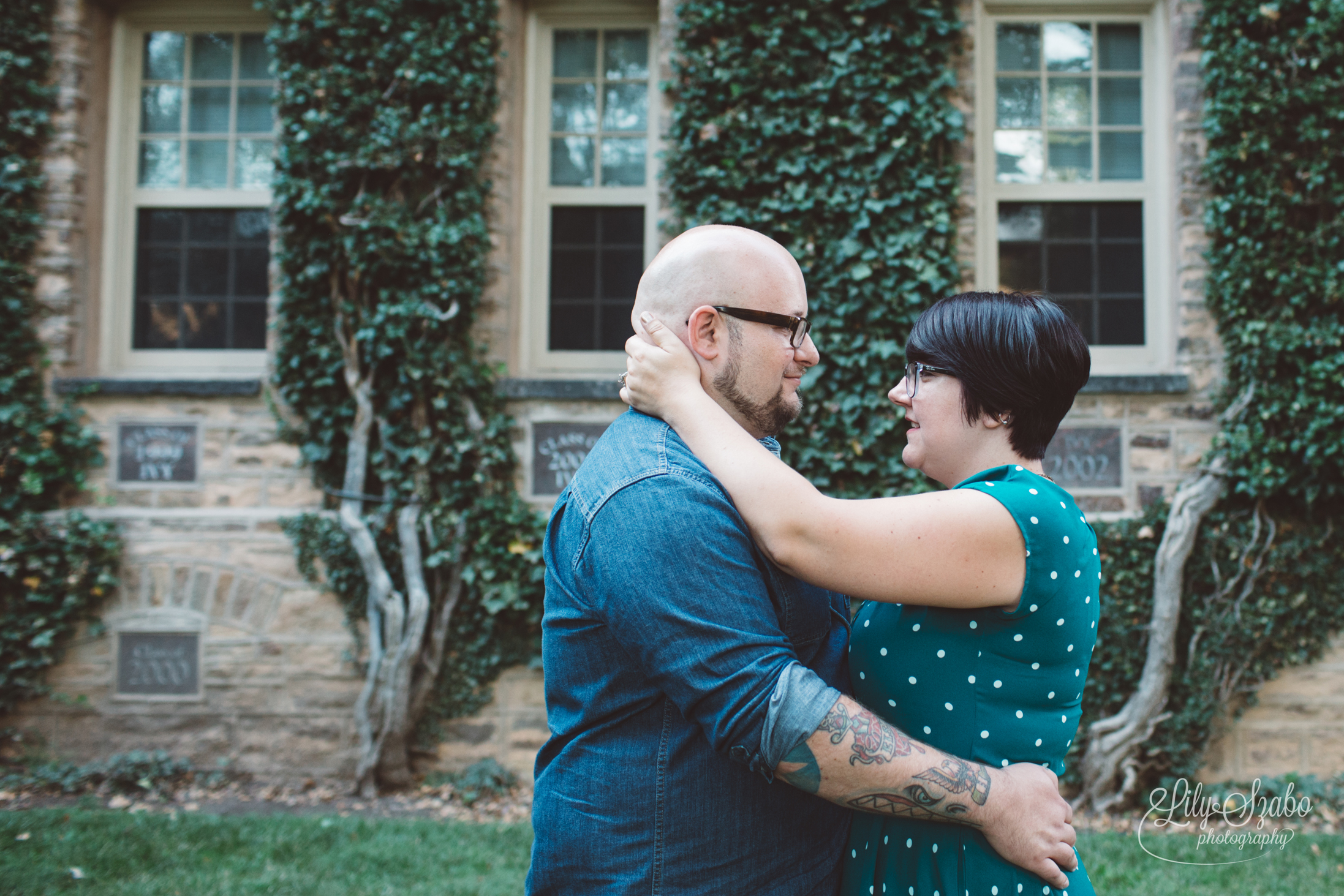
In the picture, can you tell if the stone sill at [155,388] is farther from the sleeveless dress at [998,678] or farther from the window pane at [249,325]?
the sleeveless dress at [998,678]

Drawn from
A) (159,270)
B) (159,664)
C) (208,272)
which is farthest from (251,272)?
(159,664)

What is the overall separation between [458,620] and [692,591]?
4.27m

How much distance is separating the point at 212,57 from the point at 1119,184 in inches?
238

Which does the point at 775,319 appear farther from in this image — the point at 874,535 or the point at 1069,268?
the point at 1069,268

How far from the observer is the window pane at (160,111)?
607cm

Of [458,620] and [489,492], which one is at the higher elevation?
[489,492]

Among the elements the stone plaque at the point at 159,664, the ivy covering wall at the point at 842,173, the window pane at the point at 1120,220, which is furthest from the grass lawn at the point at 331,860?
the window pane at the point at 1120,220

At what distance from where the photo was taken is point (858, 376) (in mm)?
5246

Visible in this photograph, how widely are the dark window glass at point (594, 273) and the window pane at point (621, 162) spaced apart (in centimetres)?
19

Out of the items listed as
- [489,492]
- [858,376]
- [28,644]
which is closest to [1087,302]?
[858,376]

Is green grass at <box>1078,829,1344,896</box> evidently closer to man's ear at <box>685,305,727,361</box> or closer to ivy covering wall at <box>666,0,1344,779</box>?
ivy covering wall at <box>666,0,1344,779</box>

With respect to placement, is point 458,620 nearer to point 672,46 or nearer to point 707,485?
point 672,46

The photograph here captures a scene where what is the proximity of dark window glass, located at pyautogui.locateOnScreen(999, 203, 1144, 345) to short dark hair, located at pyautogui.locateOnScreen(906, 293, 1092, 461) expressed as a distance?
14.3 feet

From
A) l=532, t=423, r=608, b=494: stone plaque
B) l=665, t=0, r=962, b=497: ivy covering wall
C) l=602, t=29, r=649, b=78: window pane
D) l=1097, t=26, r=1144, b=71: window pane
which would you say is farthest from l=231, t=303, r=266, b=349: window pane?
l=1097, t=26, r=1144, b=71: window pane
